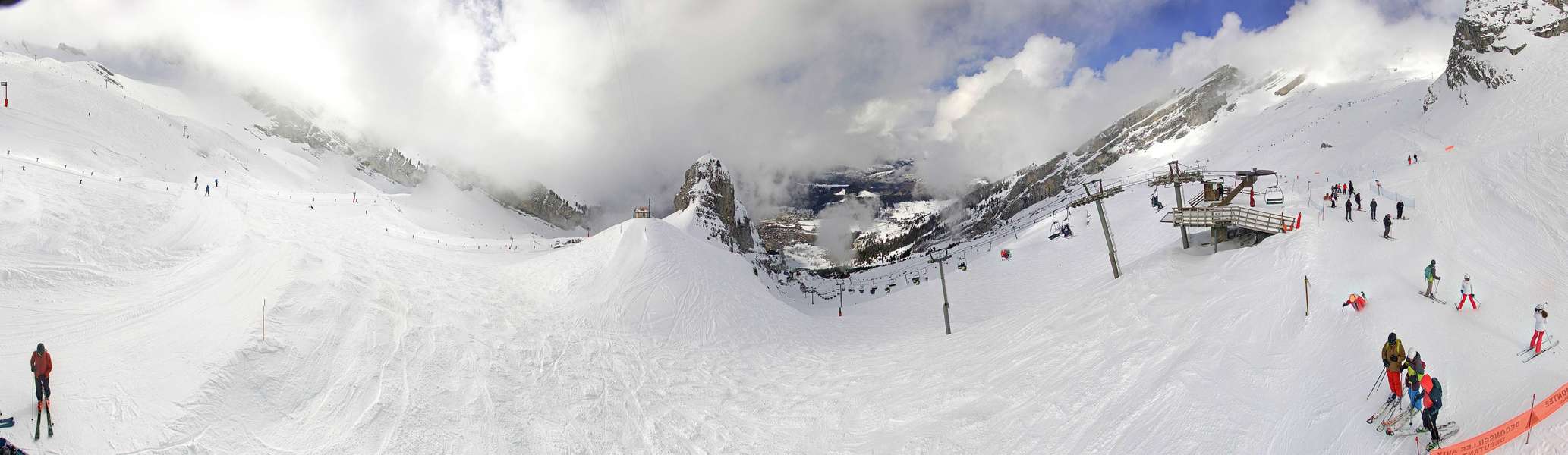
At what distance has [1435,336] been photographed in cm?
1557

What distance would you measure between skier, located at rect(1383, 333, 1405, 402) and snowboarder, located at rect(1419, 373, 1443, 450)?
68 cm

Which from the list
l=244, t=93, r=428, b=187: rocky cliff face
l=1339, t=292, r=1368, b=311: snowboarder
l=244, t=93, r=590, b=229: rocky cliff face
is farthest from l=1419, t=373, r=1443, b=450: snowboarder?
l=244, t=93, r=428, b=187: rocky cliff face

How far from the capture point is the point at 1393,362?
39.1ft

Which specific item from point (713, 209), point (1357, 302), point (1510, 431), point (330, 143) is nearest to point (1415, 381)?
point (1510, 431)

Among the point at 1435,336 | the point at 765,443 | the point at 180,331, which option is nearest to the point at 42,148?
the point at 180,331

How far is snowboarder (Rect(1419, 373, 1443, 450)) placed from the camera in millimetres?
10602

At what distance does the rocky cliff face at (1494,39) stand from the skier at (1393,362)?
8044 cm

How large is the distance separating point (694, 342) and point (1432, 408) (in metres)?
25.3

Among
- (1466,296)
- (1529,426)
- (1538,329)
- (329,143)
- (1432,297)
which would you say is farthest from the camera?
(329,143)

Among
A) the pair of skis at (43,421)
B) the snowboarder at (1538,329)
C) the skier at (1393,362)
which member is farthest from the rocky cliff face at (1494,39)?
the pair of skis at (43,421)

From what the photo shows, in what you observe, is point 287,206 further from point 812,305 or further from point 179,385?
point 812,305

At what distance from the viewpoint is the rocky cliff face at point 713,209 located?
137625 millimetres

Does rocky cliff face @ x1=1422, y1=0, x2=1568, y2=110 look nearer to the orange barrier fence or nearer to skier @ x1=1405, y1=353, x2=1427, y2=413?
the orange barrier fence

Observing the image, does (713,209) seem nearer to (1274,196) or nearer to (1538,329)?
(1274,196)
